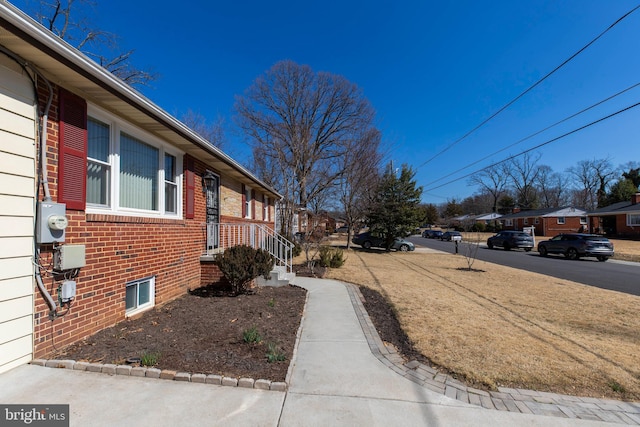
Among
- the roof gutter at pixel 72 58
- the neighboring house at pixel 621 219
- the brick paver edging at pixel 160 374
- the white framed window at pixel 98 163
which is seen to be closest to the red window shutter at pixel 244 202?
the roof gutter at pixel 72 58

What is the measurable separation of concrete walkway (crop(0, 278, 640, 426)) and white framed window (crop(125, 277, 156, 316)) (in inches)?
67.9

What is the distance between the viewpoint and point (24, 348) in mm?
3215

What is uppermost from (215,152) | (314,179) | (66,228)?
(314,179)

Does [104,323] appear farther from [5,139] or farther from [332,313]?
[332,313]

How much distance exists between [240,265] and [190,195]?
1.95m

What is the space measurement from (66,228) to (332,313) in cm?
427

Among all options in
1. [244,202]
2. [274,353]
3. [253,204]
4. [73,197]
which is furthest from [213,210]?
[274,353]

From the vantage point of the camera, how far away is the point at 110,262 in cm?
437

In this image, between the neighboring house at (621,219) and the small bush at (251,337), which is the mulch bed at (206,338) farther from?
the neighboring house at (621,219)

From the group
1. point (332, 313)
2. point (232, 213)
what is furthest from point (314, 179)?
point (332, 313)

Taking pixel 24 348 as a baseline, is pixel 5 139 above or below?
above

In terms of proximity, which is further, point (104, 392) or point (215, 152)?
point (215, 152)

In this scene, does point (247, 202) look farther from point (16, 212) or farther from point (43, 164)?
point (16, 212)

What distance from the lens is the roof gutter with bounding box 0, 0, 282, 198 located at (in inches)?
104
